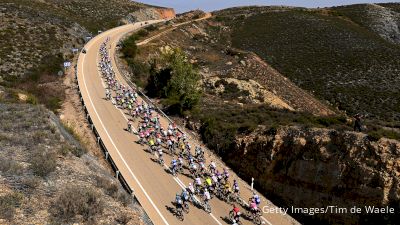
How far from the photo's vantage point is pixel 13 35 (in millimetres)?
63406

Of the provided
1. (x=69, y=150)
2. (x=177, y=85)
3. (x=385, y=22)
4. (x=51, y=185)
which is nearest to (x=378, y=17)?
(x=385, y=22)

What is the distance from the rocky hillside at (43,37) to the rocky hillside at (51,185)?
17.2 m

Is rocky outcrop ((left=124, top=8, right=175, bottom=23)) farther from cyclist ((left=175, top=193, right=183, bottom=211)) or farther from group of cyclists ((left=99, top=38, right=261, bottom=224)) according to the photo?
cyclist ((left=175, top=193, right=183, bottom=211))

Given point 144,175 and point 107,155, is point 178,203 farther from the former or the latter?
point 107,155

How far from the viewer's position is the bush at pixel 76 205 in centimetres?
1521

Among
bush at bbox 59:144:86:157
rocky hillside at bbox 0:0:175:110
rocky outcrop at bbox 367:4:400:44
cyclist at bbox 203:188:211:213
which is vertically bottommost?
rocky hillside at bbox 0:0:175:110

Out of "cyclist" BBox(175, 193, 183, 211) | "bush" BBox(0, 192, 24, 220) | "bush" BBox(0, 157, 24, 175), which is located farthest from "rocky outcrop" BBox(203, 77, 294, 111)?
"bush" BBox(0, 192, 24, 220)

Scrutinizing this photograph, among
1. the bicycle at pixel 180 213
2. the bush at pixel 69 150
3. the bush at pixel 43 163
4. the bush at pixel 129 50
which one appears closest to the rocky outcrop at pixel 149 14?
the bush at pixel 129 50

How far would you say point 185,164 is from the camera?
29422 mm

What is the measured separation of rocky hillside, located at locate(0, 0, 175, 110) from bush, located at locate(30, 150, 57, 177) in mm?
→ 19363

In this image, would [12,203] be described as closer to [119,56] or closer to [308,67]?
[119,56]

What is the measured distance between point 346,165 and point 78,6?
91320 millimetres

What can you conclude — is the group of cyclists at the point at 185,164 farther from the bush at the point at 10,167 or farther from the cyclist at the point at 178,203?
the bush at the point at 10,167

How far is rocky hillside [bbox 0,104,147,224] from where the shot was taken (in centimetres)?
1511
